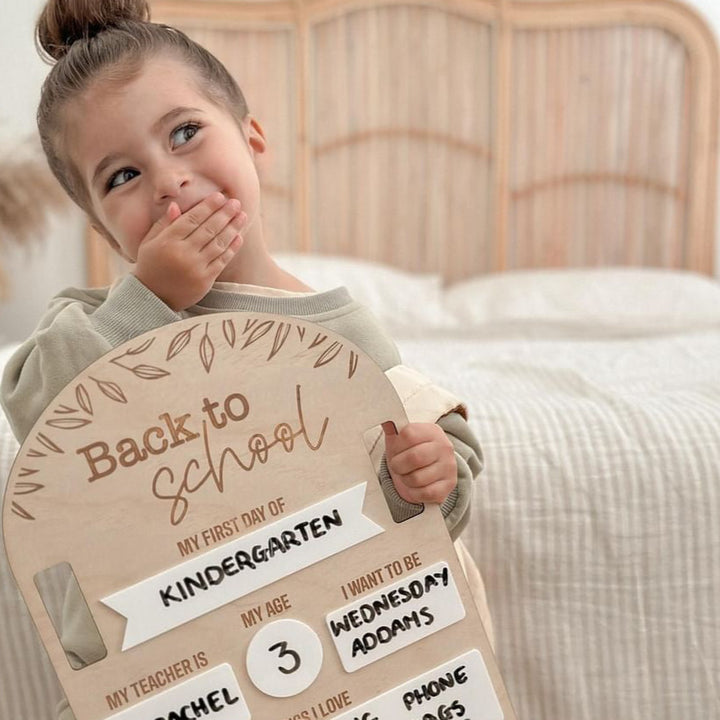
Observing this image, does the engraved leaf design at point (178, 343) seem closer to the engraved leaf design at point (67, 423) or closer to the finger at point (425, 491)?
the engraved leaf design at point (67, 423)

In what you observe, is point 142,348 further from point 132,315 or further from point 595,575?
point 595,575

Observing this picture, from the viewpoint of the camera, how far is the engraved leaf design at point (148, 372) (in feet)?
1.80

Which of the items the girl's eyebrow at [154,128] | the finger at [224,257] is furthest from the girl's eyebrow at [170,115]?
the finger at [224,257]

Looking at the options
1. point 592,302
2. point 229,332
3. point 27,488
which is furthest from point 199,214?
point 592,302

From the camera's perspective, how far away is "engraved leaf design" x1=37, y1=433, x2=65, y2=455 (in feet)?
1.75

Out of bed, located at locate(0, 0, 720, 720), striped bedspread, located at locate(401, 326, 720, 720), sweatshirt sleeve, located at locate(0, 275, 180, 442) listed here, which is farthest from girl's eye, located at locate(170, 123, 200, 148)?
bed, located at locate(0, 0, 720, 720)

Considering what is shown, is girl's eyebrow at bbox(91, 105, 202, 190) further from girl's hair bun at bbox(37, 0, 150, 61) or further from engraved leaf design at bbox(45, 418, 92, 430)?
engraved leaf design at bbox(45, 418, 92, 430)

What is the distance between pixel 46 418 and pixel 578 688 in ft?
2.29

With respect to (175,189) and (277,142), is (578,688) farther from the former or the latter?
(277,142)

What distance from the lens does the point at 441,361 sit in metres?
1.56

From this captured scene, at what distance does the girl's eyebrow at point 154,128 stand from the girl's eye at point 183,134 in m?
0.01

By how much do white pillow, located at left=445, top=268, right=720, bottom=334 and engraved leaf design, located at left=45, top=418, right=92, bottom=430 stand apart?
5.29 feet

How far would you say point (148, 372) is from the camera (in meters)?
0.55

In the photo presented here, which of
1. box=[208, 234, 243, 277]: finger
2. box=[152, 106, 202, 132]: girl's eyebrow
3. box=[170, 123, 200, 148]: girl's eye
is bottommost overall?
box=[208, 234, 243, 277]: finger
